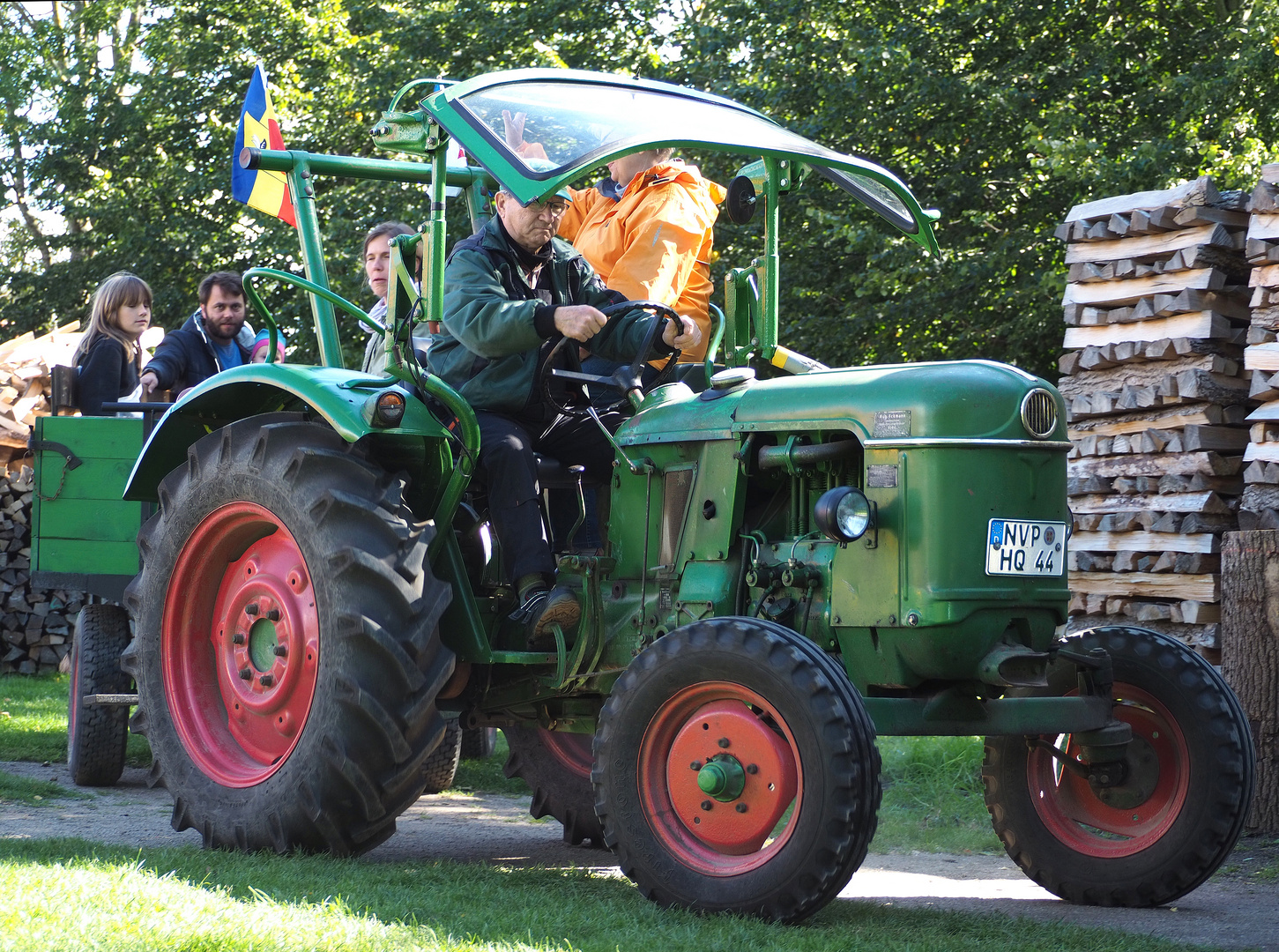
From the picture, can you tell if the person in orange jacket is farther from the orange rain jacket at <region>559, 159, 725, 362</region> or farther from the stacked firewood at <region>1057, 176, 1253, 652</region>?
the stacked firewood at <region>1057, 176, 1253, 652</region>

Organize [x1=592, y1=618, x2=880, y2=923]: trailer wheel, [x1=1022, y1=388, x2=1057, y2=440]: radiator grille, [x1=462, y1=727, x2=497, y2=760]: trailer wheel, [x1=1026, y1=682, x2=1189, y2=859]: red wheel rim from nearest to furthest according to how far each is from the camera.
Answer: [x1=592, y1=618, x2=880, y2=923]: trailer wheel → [x1=1022, y1=388, x2=1057, y2=440]: radiator grille → [x1=1026, y1=682, x2=1189, y2=859]: red wheel rim → [x1=462, y1=727, x2=497, y2=760]: trailer wheel

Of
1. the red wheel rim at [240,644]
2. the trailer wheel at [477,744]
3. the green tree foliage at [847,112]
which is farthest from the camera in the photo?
the green tree foliage at [847,112]

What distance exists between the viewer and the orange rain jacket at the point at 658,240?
5391mm

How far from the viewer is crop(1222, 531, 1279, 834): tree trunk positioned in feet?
19.3

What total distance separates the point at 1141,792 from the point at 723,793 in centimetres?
140

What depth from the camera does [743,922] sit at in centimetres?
357

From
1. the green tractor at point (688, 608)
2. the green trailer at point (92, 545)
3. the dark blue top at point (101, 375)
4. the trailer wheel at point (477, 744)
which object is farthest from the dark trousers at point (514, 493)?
the dark blue top at point (101, 375)

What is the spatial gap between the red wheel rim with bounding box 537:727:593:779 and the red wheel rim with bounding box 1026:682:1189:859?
1.66 meters

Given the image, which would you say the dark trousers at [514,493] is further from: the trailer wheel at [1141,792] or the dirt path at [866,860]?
the trailer wheel at [1141,792]

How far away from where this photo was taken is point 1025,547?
402 centimetres

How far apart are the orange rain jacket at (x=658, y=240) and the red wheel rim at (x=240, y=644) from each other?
1.53 metres

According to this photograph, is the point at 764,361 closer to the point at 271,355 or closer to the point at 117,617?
the point at 271,355

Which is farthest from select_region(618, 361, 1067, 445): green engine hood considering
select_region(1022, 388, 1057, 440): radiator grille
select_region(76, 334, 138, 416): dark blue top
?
select_region(76, 334, 138, 416): dark blue top

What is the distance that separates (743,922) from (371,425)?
186cm
